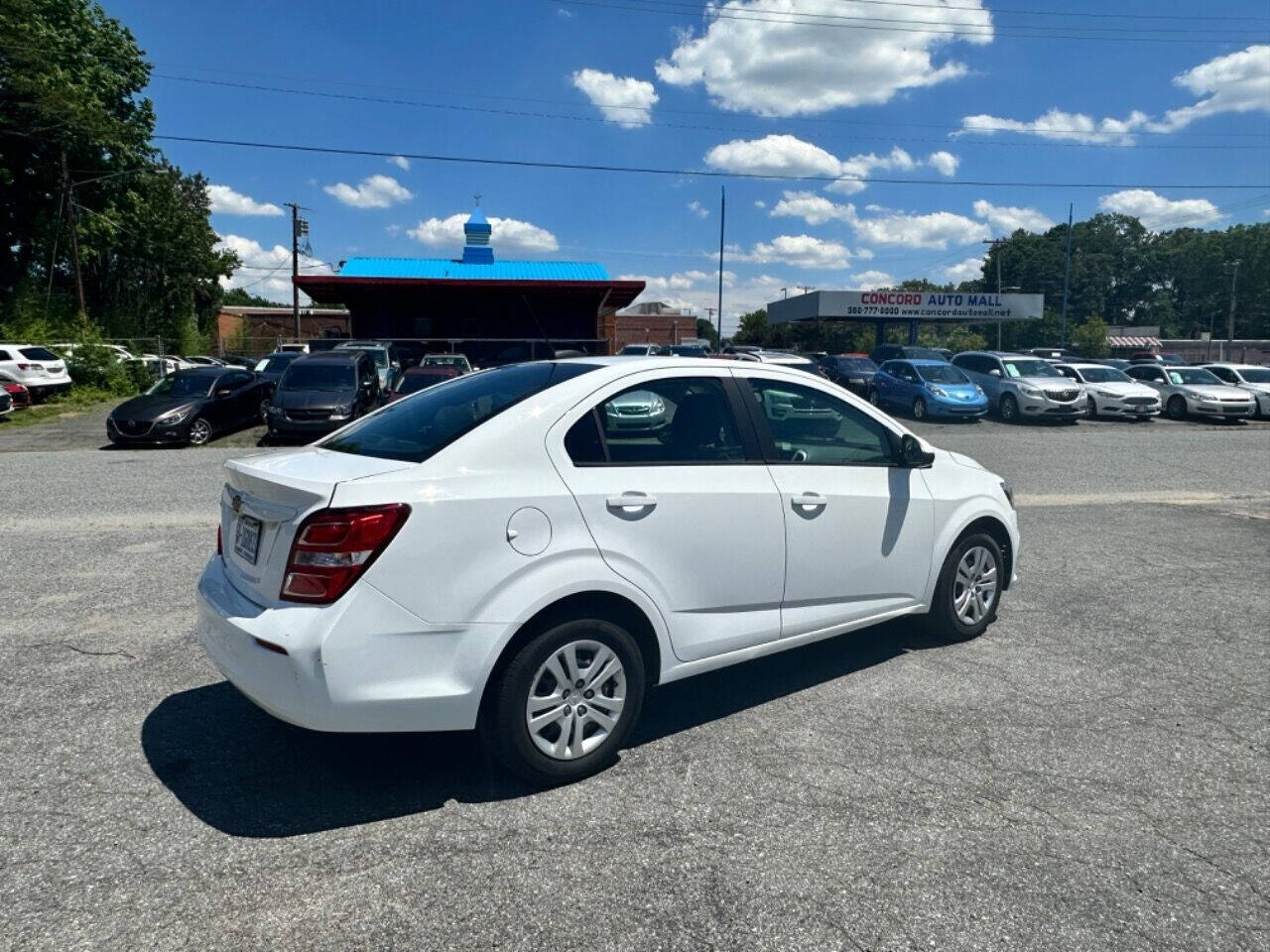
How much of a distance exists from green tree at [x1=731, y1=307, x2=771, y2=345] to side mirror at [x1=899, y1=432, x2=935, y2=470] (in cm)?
7373

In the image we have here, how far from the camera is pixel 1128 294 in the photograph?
11869 centimetres

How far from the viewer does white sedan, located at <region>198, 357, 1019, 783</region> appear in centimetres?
300

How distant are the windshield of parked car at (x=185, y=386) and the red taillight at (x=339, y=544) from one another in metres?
15.8

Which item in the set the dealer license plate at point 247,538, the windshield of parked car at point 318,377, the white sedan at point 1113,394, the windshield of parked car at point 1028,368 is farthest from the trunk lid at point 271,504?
the white sedan at point 1113,394

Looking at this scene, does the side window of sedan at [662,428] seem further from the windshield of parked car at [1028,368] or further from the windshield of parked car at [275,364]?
the windshield of parked car at [1028,368]

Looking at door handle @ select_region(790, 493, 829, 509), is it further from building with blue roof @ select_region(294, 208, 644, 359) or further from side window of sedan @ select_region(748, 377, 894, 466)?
building with blue roof @ select_region(294, 208, 644, 359)

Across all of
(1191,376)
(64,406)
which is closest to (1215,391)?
(1191,376)

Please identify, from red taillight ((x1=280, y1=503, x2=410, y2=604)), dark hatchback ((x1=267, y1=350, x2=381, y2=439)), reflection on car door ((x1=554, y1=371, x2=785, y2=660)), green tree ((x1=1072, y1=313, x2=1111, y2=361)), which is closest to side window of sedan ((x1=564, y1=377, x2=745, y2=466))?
reflection on car door ((x1=554, y1=371, x2=785, y2=660))

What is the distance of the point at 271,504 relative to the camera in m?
3.20

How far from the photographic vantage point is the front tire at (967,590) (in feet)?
16.1

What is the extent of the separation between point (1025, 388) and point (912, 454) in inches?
763

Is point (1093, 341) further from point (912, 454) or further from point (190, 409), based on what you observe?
point (912, 454)

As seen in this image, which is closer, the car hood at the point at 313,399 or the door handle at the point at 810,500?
the door handle at the point at 810,500

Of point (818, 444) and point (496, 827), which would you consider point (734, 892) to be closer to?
point (496, 827)
